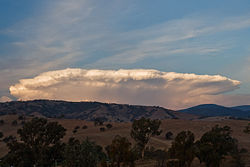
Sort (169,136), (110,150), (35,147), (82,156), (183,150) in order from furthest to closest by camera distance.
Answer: (169,136) → (35,147) → (183,150) → (110,150) → (82,156)

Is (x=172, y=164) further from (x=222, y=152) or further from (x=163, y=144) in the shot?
(x=163, y=144)

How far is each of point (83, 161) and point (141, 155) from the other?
97.9 ft

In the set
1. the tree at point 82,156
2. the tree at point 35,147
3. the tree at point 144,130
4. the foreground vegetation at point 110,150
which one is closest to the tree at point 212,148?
the foreground vegetation at point 110,150

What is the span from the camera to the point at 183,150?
29297 millimetres

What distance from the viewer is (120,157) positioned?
2664cm

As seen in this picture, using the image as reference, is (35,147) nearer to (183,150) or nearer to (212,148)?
(183,150)

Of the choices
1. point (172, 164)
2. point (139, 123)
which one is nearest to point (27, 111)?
point (139, 123)

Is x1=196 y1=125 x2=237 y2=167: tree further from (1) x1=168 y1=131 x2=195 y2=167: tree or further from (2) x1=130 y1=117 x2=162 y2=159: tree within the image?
(2) x1=130 y1=117 x2=162 y2=159: tree

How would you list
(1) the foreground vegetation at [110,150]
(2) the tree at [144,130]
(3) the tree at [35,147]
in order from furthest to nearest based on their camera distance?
(2) the tree at [144,130] → (3) the tree at [35,147] → (1) the foreground vegetation at [110,150]

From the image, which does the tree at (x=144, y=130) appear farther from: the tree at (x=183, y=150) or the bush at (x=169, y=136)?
the bush at (x=169, y=136)

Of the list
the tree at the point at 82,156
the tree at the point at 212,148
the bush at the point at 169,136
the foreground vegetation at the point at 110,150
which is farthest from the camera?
the bush at the point at 169,136

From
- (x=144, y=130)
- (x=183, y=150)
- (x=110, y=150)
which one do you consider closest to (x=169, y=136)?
(x=144, y=130)

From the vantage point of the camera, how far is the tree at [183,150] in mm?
28922

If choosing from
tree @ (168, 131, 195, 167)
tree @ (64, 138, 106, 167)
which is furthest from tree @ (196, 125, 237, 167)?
tree @ (64, 138, 106, 167)
